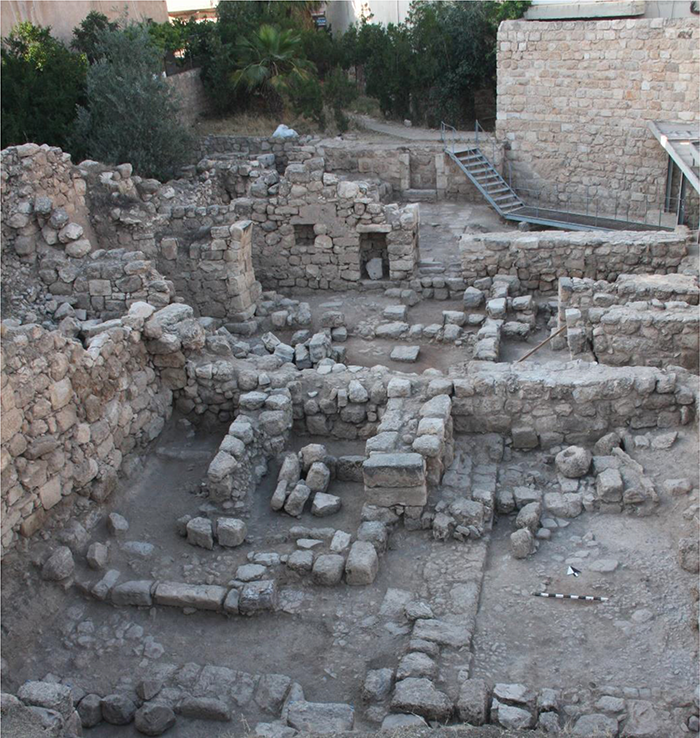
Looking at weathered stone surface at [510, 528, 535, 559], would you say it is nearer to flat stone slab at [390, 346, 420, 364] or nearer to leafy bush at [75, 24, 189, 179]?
flat stone slab at [390, 346, 420, 364]

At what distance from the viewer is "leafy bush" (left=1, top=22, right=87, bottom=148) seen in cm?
1875

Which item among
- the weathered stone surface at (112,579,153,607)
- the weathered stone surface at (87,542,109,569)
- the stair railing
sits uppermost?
the stair railing

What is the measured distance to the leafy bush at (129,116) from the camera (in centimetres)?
1855

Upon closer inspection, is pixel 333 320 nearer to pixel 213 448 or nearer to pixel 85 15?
pixel 213 448

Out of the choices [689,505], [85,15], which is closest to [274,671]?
[689,505]

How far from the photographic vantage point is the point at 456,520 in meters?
7.80

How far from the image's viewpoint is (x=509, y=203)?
19344 mm

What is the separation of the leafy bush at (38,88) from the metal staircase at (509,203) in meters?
8.51

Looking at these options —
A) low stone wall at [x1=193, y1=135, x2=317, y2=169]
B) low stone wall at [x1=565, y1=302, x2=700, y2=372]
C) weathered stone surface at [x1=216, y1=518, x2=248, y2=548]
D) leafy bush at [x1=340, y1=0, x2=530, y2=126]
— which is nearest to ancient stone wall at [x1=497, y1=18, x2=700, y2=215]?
leafy bush at [x1=340, y1=0, x2=530, y2=126]

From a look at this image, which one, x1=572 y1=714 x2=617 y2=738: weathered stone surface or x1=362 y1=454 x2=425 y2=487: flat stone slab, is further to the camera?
x1=362 y1=454 x2=425 y2=487: flat stone slab

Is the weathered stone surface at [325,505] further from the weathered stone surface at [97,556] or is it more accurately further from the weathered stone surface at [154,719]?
the weathered stone surface at [154,719]

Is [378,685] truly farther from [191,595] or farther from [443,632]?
[191,595]

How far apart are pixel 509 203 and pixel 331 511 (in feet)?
41.8

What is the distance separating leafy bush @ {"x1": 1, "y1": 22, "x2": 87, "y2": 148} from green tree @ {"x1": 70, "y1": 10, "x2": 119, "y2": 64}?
128 centimetres
